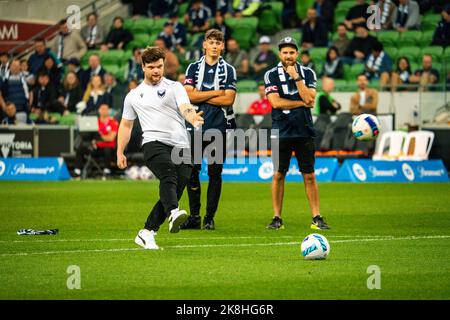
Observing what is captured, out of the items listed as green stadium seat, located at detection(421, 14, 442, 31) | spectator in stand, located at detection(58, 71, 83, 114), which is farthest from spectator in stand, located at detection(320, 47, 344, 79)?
Result: spectator in stand, located at detection(58, 71, 83, 114)

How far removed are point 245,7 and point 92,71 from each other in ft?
16.1

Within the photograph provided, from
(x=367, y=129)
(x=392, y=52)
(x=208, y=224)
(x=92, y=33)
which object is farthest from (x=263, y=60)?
(x=208, y=224)

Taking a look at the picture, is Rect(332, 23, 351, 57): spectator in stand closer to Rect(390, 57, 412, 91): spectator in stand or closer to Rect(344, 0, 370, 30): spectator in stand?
Rect(344, 0, 370, 30): spectator in stand

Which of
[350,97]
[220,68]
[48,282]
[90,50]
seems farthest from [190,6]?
[48,282]

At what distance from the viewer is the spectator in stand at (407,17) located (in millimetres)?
30250

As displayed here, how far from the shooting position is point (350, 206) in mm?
19031

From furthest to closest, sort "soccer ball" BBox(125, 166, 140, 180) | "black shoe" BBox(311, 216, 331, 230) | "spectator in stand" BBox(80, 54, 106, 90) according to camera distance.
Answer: "spectator in stand" BBox(80, 54, 106, 90) → "soccer ball" BBox(125, 166, 140, 180) → "black shoe" BBox(311, 216, 331, 230)

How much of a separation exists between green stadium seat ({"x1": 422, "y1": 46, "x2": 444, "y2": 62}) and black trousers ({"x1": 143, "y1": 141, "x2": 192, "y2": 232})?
16734mm

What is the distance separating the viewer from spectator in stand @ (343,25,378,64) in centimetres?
2958

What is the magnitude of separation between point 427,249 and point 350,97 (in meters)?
16.1

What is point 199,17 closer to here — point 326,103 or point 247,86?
point 247,86

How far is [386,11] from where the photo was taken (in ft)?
99.8

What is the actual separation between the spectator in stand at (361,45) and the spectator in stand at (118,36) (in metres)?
7.40

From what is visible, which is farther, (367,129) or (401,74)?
(401,74)
